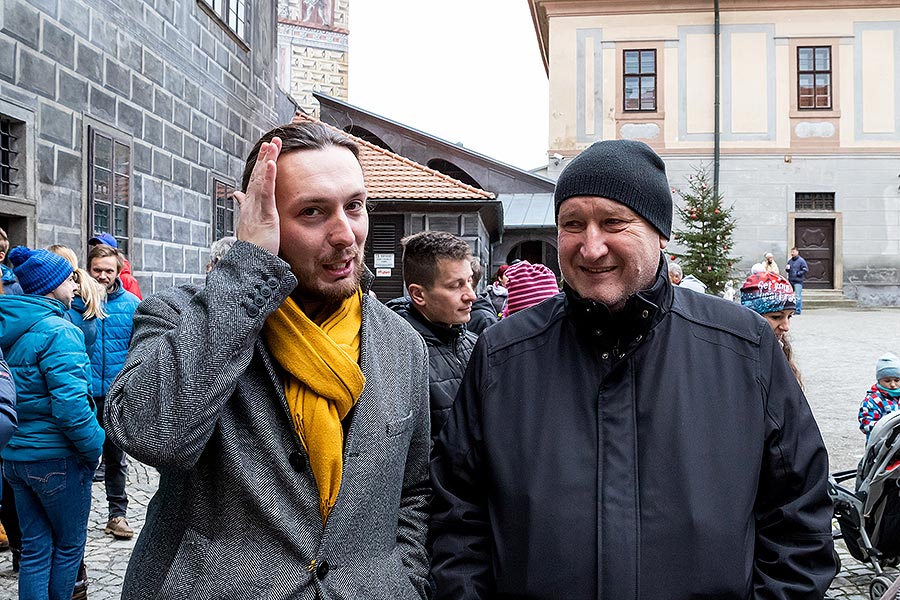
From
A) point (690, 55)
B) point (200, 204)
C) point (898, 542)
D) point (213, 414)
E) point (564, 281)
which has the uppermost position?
point (690, 55)

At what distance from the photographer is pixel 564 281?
193 centimetres

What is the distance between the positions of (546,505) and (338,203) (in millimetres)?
847

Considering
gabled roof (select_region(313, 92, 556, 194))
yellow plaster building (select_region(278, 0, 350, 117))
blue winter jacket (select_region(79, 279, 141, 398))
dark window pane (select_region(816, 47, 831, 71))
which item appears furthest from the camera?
yellow plaster building (select_region(278, 0, 350, 117))

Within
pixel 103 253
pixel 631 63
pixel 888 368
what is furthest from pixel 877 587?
pixel 631 63

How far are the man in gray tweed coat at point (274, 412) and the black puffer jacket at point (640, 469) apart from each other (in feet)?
0.74

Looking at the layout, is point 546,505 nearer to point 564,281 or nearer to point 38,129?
point 564,281

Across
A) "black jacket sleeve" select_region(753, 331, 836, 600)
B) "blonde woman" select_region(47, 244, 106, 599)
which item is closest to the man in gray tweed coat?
"black jacket sleeve" select_region(753, 331, 836, 600)

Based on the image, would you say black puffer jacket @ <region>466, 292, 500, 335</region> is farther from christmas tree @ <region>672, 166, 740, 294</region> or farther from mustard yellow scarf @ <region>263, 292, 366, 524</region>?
christmas tree @ <region>672, 166, 740, 294</region>

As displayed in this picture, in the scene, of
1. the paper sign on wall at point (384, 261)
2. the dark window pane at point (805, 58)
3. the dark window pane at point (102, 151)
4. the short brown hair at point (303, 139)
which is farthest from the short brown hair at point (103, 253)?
the dark window pane at point (805, 58)

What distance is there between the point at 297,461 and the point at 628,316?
84cm

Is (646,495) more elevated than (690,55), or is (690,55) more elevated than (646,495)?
(690,55)

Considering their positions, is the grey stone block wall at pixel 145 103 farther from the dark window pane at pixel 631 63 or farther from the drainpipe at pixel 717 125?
the drainpipe at pixel 717 125

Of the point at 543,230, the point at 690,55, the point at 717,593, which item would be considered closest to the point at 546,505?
the point at 717,593

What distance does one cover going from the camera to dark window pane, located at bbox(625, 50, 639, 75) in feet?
80.9
